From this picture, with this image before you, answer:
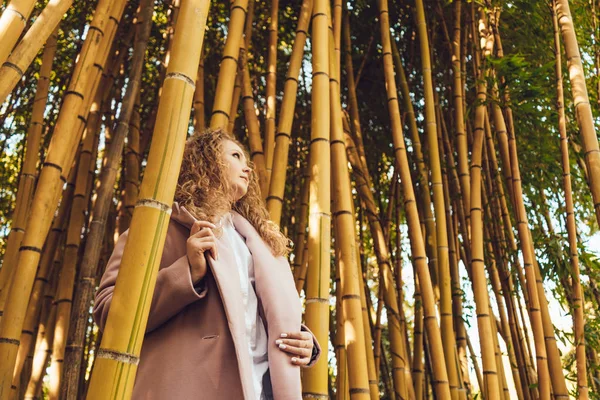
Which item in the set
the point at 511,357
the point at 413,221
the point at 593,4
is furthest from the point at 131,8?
the point at 511,357

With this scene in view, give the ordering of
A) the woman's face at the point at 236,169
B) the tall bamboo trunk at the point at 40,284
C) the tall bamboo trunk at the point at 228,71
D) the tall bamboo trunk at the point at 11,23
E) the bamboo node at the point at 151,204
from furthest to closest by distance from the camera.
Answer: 1. the tall bamboo trunk at the point at 40,284
2. the tall bamboo trunk at the point at 228,71
3. the woman's face at the point at 236,169
4. the tall bamboo trunk at the point at 11,23
5. the bamboo node at the point at 151,204

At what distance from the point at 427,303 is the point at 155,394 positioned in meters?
1.29

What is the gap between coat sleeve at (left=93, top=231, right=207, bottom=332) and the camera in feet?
3.61

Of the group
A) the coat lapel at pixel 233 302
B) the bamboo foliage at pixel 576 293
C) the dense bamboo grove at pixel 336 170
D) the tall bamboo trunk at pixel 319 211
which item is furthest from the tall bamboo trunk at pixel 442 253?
the coat lapel at pixel 233 302

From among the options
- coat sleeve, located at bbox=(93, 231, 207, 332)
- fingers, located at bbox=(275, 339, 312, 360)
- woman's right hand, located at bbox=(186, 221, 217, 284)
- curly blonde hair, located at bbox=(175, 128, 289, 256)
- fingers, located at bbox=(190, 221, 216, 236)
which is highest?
curly blonde hair, located at bbox=(175, 128, 289, 256)

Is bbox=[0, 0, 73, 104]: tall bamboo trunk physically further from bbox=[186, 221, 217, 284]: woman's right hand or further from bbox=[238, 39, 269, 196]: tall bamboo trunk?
bbox=[238, 39, 269, 196]: tall bamboo trunk

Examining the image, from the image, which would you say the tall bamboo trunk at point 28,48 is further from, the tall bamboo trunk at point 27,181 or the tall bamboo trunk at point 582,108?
the tall bamboo trunk at point 582,108

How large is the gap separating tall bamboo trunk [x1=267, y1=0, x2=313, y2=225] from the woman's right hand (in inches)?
24.9

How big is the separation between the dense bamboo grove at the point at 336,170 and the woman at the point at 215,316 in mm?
115

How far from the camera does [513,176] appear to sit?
2492 millimetres

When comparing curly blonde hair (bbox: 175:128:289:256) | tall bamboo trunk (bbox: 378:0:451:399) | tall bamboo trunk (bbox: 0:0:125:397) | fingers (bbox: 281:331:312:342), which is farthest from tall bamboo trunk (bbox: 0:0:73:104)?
tall bamboo trunk (bbox: 378:0:451:399)

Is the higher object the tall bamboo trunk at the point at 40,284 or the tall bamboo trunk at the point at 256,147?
the tall bamboo trunk at the point at 256,147

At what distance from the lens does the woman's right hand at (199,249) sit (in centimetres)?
111

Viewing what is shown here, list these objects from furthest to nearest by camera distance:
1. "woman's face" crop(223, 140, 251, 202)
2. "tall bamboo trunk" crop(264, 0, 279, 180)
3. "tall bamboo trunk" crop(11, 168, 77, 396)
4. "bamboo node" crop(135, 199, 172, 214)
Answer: "tall bamboo trunk" crop(11, 168, 77, 396) < "tall bamboo trunk" crop(264, 0, 279, 180) < "woman's face" crop(223, 140, 251, 202) < "bamboo node" crop(135, 199, 172, 214)
